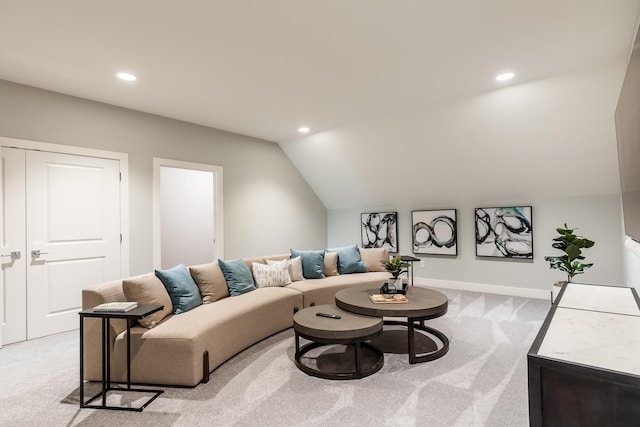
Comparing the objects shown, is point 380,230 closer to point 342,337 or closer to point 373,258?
point 373,258

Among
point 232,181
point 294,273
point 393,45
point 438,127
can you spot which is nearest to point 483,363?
point 294,273

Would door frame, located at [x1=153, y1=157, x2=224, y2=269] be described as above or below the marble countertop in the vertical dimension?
above

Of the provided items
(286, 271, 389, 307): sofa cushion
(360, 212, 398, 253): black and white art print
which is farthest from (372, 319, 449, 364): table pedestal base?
(360, 212, 398, 253): black and white art print

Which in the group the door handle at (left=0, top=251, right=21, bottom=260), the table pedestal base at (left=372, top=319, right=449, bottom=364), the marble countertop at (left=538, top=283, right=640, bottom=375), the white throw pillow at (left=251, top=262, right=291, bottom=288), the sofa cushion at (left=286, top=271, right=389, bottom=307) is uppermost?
the door handle at (left=0, top=251, right=21, bottom=260)

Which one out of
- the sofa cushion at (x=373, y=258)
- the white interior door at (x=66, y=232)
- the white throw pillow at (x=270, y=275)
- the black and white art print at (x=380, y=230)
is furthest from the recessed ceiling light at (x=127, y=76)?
the black and white art print at (x=380, y=230)

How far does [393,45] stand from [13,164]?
3851 millimetres

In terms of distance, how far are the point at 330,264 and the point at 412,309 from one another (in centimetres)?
202

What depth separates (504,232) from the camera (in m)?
5.10

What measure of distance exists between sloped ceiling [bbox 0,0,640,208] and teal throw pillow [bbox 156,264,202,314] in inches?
75.0

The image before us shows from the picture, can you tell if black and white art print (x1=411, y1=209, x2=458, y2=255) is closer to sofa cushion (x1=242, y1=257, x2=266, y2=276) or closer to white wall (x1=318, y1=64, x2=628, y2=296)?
white wall (x1=318, y1=64, x2=628, y2=296)

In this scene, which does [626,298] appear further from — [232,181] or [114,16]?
[232,181]

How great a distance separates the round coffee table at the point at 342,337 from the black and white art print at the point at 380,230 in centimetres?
348

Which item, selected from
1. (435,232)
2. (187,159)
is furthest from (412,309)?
(187,159)

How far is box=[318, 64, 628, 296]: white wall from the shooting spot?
372 centimetres
